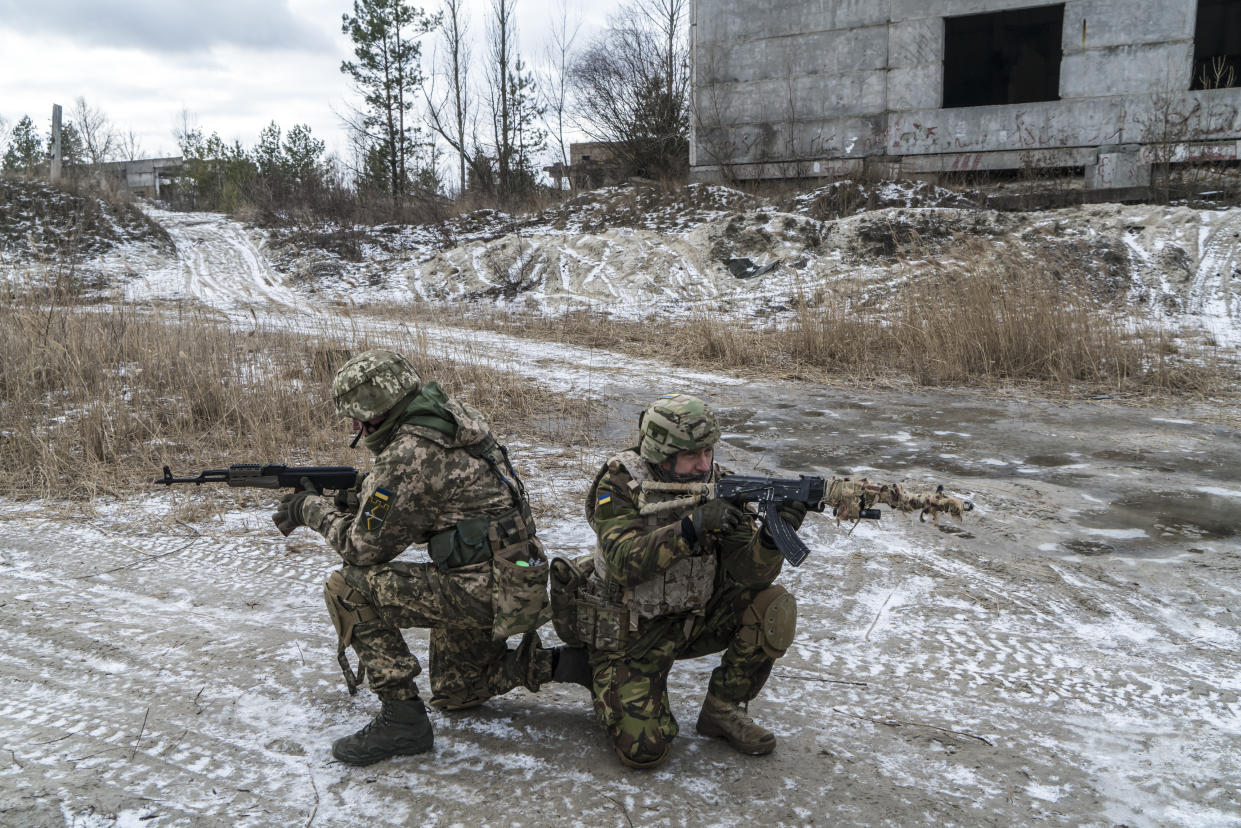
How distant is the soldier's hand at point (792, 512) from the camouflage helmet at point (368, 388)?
111cm

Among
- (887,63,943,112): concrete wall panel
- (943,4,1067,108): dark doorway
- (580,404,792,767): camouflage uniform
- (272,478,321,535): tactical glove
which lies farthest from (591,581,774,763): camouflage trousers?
(943,4,1067,108): dark doorway

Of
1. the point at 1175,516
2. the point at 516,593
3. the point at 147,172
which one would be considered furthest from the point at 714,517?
the point at 147,172

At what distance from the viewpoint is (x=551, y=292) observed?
1309cm

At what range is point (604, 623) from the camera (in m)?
2.46

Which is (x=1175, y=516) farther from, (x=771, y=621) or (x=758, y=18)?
(x=758, y=18)

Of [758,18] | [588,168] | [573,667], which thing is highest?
[758,18]

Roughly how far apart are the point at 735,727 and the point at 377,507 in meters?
1.18

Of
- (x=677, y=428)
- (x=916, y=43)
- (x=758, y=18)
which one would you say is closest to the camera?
→ (x=677, y=428)

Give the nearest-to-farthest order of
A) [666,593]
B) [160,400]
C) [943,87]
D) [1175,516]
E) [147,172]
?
[666,593], [1175,516], [160,400], [943,87], [147,172]

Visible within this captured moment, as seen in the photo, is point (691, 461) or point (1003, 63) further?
point (1003, 63)

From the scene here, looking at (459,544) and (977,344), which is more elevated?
(977,344)

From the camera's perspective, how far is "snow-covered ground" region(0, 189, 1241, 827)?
2.21 meters

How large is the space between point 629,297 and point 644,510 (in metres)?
10.3

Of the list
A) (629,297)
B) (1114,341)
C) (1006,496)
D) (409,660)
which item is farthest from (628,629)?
(629,297)
